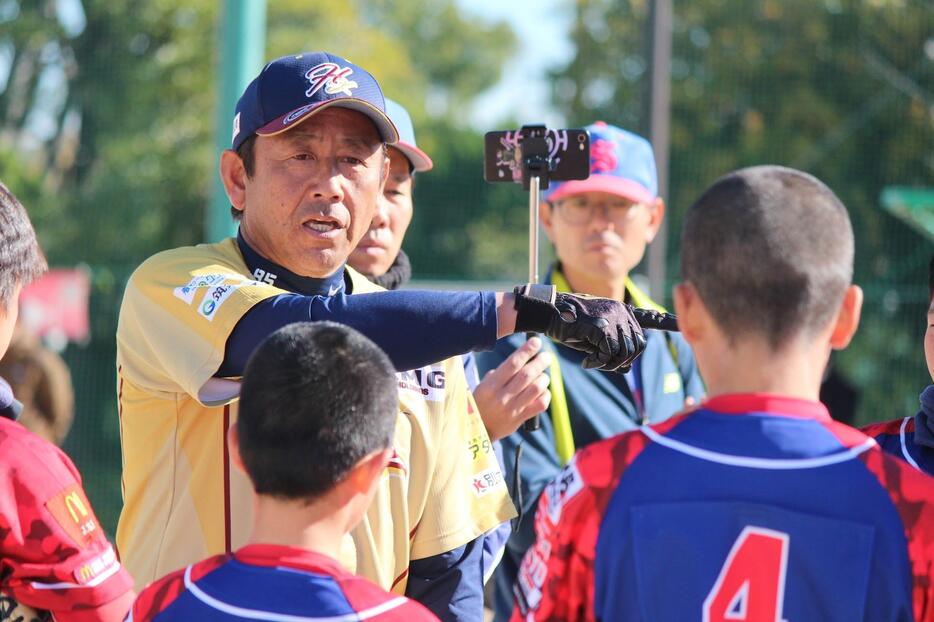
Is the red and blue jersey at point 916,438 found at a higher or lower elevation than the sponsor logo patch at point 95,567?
higher

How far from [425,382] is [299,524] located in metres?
0.77

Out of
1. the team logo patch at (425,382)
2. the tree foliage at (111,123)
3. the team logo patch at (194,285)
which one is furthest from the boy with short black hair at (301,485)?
the tree foliage at (111,123)

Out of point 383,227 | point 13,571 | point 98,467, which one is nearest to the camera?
point 13,571

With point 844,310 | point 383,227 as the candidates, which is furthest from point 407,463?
point 383,227

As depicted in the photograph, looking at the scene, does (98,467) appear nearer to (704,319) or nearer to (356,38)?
(704,319)

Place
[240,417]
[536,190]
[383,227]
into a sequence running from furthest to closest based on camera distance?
[383,227]
[536,190]
[240,417]

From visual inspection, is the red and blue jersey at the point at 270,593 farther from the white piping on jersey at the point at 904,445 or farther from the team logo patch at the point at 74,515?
the white piping on jersey at the point at 904,445

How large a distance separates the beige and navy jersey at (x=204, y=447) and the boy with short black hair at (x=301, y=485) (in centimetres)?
36

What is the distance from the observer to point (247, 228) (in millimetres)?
2650

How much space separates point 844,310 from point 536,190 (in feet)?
4.14

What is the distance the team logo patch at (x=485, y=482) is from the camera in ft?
8.75

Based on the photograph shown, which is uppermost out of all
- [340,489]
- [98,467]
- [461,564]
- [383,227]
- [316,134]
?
[316,134]

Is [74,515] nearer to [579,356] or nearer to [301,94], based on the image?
[301,94]

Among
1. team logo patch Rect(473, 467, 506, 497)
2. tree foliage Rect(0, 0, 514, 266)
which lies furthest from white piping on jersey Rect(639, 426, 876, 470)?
tree foliage Rect(0, 0, 514, 266)
